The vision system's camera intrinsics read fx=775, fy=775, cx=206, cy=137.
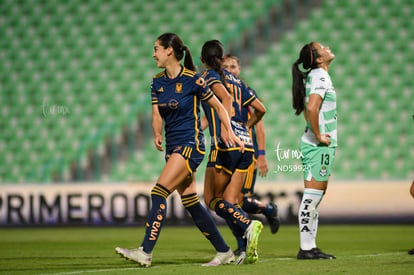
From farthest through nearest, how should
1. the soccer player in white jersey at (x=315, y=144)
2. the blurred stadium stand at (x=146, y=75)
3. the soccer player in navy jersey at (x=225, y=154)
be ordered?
the blurred stadium stand at (x=146, y=75)
the soccer player in white jersey at (x=315, y=144)
the soccer player in navy jersey at (x=225, y=154)

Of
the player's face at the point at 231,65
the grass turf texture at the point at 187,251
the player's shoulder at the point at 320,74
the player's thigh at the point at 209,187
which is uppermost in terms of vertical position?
the player's face at the point at 231,65

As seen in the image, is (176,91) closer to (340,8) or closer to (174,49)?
(174,49)

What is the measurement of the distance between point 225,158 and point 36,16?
34.3ft

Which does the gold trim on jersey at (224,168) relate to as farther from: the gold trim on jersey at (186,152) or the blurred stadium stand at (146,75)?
the blurred stadium stand at (146,75)

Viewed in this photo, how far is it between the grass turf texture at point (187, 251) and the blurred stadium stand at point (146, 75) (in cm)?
187

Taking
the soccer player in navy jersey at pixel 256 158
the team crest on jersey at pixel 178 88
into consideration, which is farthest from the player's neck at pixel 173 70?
the soccer player in navy jersey at pixel 256 158

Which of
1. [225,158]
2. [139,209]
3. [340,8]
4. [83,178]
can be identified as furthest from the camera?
[340,8]

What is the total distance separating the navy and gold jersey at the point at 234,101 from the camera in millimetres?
6777

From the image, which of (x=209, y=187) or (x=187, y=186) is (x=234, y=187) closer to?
(x=209, y=187)

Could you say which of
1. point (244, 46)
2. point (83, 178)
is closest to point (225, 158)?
point (83, 178)

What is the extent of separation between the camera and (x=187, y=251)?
845cm

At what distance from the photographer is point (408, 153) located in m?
14.1

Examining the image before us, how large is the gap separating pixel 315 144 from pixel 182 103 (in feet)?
4.51

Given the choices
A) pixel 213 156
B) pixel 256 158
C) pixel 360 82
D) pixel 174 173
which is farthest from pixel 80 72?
pixel 174 173
